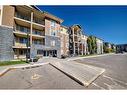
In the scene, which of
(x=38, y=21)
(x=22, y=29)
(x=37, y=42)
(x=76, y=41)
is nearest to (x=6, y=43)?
(x=22, y=29)

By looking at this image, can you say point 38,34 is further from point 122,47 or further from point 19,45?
point 122,47

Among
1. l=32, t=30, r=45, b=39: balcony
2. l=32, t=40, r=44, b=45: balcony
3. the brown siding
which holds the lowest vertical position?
l=32, t=40, r=44, b=45: balcony

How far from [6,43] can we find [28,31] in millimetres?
8826

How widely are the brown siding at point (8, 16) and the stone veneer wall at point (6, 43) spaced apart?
4.12ft

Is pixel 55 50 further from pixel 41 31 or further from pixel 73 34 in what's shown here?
pixel 73 34

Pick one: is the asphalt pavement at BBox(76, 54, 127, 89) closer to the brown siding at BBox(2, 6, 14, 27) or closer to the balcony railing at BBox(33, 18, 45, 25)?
the brown siding at BBox(2, 6, 14, 27)

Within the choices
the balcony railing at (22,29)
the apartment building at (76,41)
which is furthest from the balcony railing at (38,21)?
the apartment building at (76,41)

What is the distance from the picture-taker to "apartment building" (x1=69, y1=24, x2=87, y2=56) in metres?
56.9

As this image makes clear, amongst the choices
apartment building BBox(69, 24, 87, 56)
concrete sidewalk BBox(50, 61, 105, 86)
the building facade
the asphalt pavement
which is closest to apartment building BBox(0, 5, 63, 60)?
apartment building BBox(69, 24, 87, 56)

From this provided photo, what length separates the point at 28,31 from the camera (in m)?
37.3

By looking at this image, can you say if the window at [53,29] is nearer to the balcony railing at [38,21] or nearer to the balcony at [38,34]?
the balcony at [38,34]

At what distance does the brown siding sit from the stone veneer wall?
4.12 ft

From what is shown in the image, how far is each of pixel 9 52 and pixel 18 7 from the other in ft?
36.5

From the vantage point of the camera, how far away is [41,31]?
137 ft
